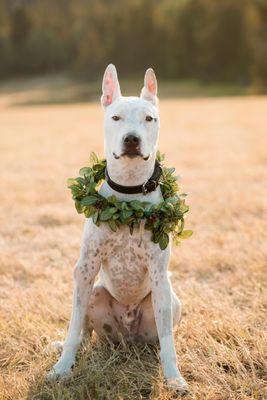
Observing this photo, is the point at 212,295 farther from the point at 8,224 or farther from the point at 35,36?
the point at 35,36

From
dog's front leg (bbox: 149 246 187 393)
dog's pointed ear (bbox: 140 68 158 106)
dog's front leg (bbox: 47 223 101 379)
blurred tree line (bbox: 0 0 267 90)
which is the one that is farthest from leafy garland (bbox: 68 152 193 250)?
blurred tree line (bbox: 0 0 267 90)

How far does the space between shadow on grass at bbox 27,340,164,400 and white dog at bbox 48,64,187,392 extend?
0.11 m

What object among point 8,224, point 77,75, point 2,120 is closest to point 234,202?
point 8,224

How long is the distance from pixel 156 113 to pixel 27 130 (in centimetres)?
1936

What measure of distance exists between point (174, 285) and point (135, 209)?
203 centimetres

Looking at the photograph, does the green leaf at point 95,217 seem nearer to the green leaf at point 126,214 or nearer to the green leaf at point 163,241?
the green leaf at point 126,214

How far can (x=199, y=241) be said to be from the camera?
6895 mm

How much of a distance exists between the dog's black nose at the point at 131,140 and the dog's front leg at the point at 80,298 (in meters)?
0.70

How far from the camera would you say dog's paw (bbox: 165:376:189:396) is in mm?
3506

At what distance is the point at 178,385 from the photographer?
11.6 ft

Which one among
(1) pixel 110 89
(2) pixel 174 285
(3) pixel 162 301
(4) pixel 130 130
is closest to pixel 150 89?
(1) pixel 110 89

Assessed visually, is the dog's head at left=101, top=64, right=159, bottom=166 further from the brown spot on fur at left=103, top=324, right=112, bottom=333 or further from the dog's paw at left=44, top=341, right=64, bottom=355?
the dog's paw at left=44, top=341, right=64, bottom=355

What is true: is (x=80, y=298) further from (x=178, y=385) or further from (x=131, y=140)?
(x=131, y=140)

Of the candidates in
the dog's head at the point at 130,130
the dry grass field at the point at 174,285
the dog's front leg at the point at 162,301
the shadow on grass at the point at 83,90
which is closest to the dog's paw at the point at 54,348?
the dry grass field at the point at 174,285
